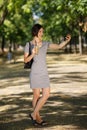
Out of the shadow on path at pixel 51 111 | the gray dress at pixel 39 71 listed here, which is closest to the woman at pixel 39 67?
the gray dress at pixel 39 71

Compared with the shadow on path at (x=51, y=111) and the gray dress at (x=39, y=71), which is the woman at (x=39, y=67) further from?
the shadow on path at (x=51, y=111)

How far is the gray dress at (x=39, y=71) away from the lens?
7964 mm

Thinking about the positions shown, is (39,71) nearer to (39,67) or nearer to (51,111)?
(39,67)

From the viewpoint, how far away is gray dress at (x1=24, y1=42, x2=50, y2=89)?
7964 mm

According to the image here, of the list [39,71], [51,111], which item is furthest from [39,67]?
[51,111]

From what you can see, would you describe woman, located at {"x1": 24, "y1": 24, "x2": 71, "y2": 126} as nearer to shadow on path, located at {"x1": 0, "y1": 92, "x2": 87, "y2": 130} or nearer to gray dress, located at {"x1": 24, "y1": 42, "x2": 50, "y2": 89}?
gray dress, located at {"x1": 24, "y1": 42, "x2": 50, "y2": 89}

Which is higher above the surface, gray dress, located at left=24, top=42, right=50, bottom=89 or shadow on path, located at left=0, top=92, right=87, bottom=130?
gray dress, located at left=24, top=42, right=50, bottom=89

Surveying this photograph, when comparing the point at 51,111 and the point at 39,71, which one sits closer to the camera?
the point at 39,71

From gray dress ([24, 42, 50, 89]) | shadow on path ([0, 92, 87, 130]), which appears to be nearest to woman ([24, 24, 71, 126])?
gray dress ([24, 42, 50, 89])

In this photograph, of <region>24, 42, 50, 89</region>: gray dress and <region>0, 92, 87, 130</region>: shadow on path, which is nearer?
<region>24, 42, 50, 89</region>: gray dress

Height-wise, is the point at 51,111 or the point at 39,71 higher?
the point at 39,71

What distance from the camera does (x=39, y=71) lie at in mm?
8008

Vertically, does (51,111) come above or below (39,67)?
below

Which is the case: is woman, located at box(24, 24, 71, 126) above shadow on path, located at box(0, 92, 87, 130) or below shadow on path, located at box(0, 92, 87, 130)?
above
